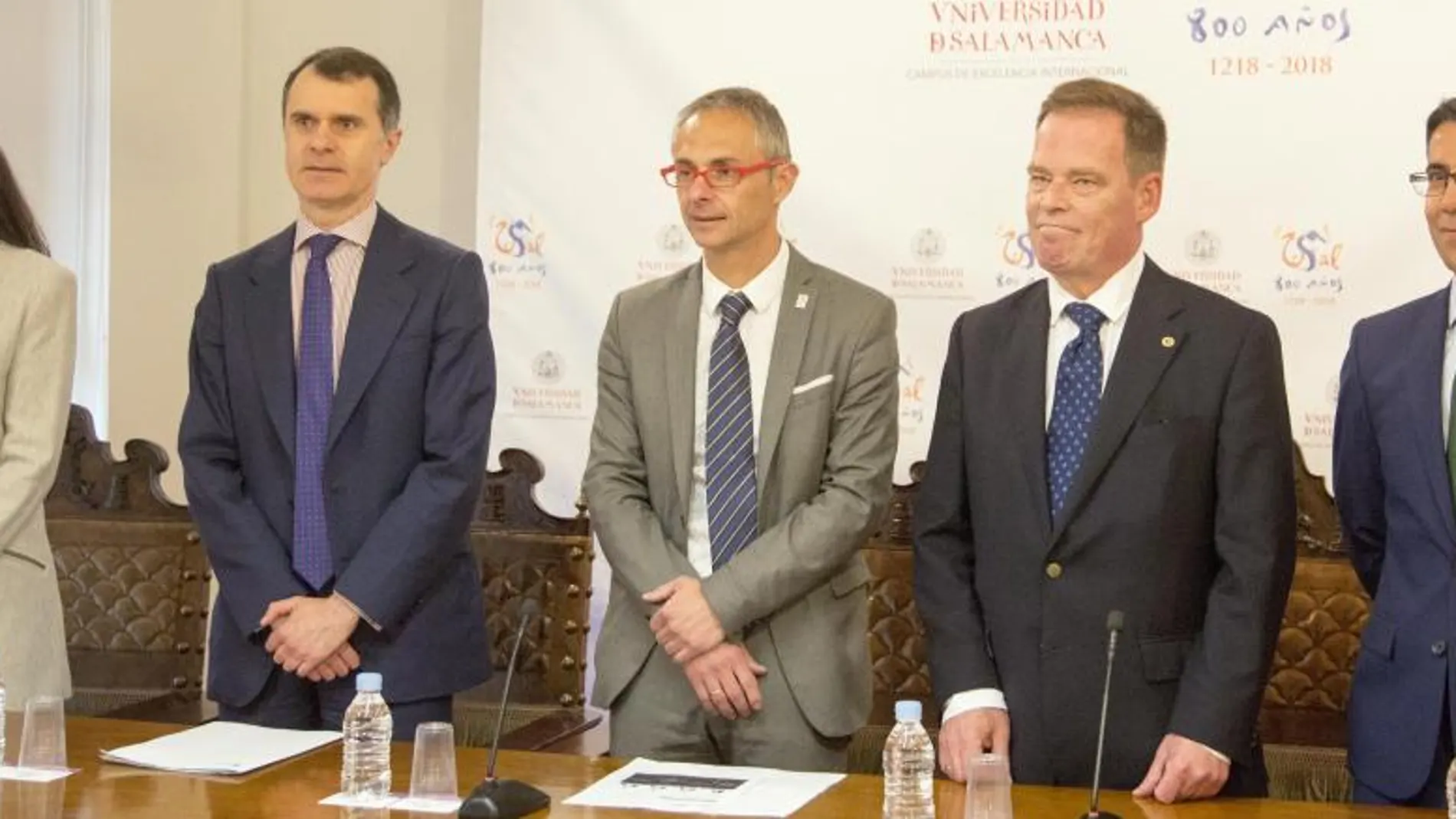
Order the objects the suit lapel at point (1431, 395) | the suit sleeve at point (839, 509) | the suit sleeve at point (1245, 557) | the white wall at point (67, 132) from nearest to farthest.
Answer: the suit sleeve at point (1245, 557), the suit lapel at point (1431, 395), the suit sleeve at point (839, 509), the white wall at point (67, 132)

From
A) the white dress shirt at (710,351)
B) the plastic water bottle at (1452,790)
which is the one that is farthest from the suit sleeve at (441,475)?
the plastic water bottle at (1452,790)

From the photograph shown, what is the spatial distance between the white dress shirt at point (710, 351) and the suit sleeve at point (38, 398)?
1.12m

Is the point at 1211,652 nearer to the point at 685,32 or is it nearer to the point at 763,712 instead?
the point at 763,712

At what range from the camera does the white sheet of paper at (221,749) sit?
2955 mm

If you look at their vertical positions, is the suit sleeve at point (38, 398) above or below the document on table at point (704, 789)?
above

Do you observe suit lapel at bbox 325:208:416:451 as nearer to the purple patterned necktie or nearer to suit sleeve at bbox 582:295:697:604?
the purple patterned necktie

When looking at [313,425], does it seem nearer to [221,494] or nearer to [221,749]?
[221,494]

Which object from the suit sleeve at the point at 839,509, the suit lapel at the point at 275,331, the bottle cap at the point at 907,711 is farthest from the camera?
the suit lapel at the point at 275,331

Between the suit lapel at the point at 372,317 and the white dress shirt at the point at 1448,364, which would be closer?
the white dress shirt at the point at 1448,364

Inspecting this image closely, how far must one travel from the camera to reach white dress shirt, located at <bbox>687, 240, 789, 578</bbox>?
3408 millimetres

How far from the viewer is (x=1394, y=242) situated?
4.67 metres

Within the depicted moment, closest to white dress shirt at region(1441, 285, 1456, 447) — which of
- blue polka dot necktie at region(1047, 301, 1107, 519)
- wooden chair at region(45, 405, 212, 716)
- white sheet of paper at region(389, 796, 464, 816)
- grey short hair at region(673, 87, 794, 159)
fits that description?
blue polka dot necktie at region(1047, 301, 1107, 519)

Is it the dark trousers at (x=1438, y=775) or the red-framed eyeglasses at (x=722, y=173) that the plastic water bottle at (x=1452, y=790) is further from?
the red-framed eyeglasses at (x=722, y=173)

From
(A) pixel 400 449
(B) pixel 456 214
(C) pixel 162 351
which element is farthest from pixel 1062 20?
(C) pixel 162 351
